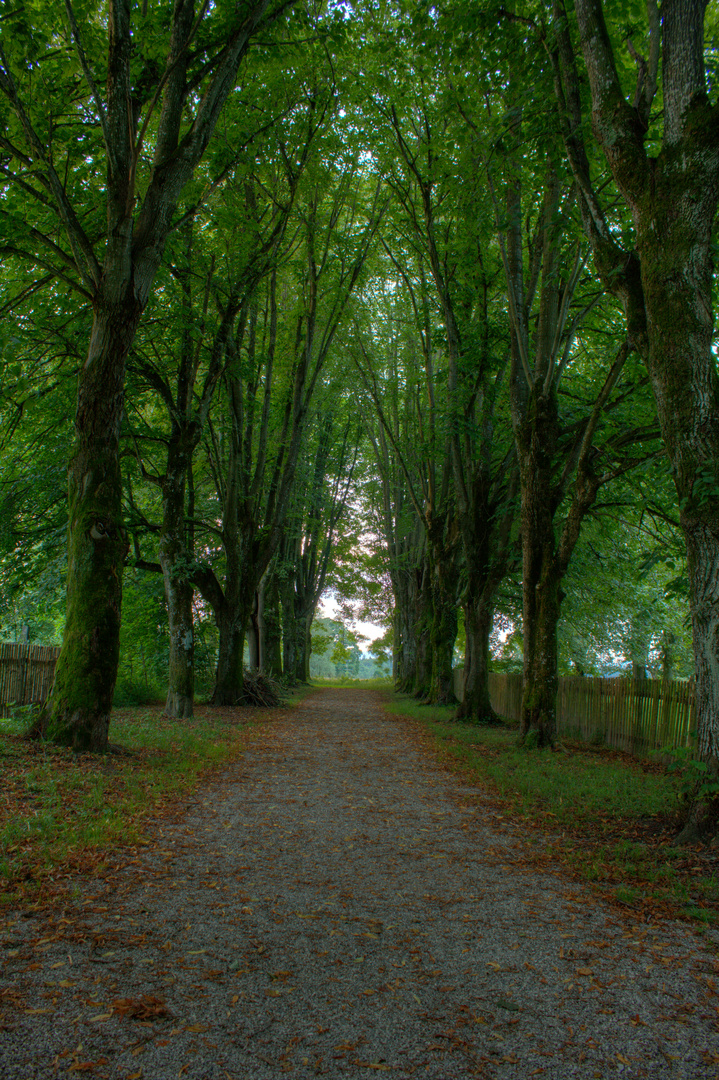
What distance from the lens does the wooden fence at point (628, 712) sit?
9984 mm

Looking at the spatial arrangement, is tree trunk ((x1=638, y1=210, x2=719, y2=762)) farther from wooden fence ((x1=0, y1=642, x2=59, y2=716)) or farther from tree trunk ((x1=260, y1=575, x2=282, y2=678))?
tree trunk ((x1=260, y1=575, x2=282, y2=678))

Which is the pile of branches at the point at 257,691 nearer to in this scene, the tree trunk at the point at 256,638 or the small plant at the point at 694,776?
the tree trunk at the point at 256,638

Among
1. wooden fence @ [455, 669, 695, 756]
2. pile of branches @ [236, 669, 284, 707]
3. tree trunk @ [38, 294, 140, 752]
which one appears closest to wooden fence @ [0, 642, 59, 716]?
tree trunk @ [38, 294, 140, 752]

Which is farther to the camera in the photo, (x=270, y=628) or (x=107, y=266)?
(x=270, y=628)

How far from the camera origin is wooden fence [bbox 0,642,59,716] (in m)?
12.2

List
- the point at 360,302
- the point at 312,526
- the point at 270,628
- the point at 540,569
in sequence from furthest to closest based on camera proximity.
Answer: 1. the point at 312,526
2. the point at 270,628
3. the point at 360,302
4. the point at 540,569

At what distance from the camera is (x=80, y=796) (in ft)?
18.9

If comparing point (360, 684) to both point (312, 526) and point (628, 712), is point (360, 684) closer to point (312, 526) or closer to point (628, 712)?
point (312, 526)

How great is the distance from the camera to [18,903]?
3564mm

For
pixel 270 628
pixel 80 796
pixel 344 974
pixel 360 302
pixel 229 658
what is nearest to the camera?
pixel 344 974

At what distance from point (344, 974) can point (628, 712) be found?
32.3 feet

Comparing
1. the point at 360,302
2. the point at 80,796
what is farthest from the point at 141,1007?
the point at 360,302

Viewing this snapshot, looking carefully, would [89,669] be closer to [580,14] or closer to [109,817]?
[109,817]

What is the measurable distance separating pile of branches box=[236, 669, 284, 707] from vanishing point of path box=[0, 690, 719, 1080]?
40.2 ft
